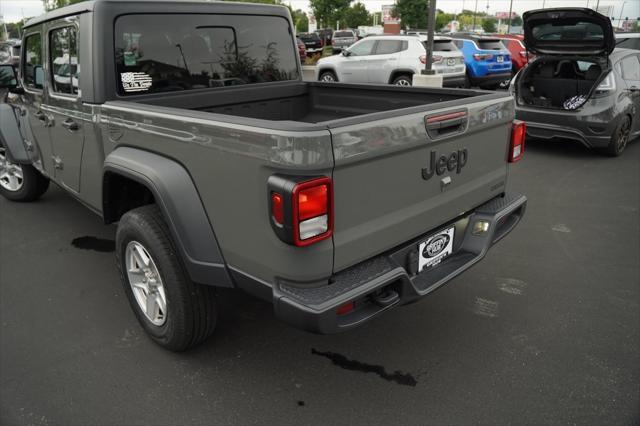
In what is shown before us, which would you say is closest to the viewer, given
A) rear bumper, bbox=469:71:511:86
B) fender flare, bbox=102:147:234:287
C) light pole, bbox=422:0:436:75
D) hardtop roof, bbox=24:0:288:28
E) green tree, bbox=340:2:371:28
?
fender flare, bbox=102:147:234:287

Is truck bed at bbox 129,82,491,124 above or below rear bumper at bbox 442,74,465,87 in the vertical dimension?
above

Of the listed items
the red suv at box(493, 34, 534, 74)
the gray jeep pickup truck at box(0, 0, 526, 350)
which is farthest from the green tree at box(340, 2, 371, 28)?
the gray jeep pickup truck at box(0, 0, 526, 350)

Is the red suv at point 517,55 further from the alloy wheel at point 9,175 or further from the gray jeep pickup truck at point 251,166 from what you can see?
the alloy wheel at point 9,175

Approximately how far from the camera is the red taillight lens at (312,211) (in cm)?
195

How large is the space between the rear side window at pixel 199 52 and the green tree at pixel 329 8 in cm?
4780

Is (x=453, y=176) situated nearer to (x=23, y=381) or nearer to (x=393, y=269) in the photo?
(x=393, y=269)

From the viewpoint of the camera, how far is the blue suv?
45.8 ft

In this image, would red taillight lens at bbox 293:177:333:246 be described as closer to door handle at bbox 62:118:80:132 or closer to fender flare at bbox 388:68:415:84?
door handle at bbox 62:118:80:132

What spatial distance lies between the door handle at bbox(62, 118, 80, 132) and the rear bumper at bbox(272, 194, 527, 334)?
2.14m

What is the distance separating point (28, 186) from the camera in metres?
5.44

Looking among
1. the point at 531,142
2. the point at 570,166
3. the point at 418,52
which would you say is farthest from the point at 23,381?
the point at 418,52

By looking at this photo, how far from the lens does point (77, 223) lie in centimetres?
509

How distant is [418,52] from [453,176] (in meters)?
10.8

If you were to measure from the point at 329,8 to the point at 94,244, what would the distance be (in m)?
48.6
